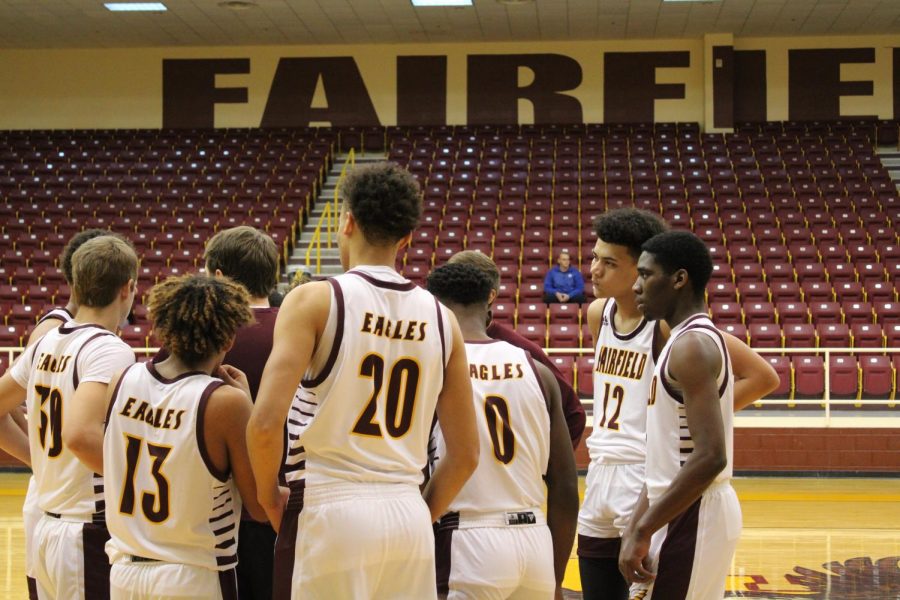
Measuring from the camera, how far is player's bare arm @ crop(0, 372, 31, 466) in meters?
3.16

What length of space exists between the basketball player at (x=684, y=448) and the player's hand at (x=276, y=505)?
3.19ft

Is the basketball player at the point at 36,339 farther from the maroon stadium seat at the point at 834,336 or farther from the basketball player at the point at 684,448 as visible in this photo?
the maroon stadium seat at the point at 834,336

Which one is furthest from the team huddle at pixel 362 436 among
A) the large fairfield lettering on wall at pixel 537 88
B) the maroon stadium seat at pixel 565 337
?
the large fairfield lettering on wall at pixel 537 88

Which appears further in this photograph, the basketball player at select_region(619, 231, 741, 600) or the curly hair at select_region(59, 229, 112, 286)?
the curly hair at select_region(59, 229, 112, 286)

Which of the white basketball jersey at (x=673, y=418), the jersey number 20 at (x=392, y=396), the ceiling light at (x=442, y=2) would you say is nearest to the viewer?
the jersey number 20 at (x=392, y=396)

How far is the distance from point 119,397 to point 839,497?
772 centimetres

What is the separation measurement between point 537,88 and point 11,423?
55.8 feet

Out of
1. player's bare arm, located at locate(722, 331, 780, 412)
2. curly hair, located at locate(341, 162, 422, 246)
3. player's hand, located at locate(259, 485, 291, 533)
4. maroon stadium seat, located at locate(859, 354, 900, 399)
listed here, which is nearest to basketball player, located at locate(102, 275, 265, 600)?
player's hand, located at locate(259, 485, 291, 533)

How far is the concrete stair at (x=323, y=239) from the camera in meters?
15.0

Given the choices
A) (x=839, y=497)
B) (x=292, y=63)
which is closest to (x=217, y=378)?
(x=839, y=497)

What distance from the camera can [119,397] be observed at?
247 cm

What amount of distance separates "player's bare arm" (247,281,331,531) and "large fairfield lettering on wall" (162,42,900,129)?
17.6 m

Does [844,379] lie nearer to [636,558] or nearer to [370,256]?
[636,558]

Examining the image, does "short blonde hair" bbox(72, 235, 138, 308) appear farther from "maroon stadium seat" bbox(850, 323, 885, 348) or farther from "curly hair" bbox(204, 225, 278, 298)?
"maroon stadium seat" bbox(850, 323, 885, 348)
